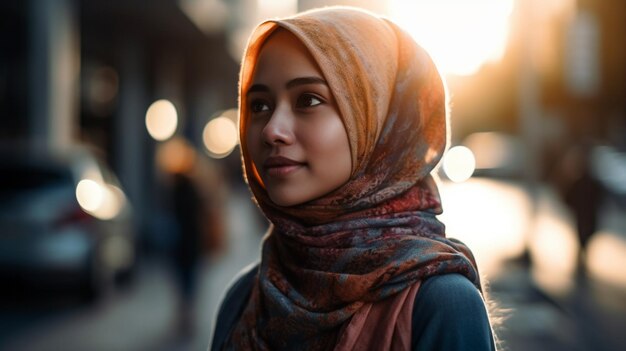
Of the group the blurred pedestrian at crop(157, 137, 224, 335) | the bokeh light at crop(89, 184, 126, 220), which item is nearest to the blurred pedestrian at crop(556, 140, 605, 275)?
the blurred pedestrian at crop(157, 137, 224, 335)

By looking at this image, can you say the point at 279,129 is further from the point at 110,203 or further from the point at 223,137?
the point at 223,137

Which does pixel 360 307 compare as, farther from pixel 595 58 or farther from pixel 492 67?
pixel 492 67

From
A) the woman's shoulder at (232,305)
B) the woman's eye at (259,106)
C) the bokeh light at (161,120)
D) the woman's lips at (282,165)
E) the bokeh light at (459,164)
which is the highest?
the woman's eye at (259,106)

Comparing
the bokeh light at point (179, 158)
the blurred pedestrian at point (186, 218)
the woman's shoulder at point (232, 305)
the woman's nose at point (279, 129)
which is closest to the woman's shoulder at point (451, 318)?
the woman's nose at point (279, 129)

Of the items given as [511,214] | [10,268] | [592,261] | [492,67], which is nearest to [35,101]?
[10,268]

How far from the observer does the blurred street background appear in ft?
26.3

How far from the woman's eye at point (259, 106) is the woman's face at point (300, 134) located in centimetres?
6

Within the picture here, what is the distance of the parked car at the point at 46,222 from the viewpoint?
344 inches

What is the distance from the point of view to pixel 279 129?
180 cm

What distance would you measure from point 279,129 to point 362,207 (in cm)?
24

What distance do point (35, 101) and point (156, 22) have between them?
533 centimetres

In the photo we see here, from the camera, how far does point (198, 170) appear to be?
8.65 metres

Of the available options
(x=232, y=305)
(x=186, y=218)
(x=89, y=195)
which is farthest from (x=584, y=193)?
(x=232, y=305)

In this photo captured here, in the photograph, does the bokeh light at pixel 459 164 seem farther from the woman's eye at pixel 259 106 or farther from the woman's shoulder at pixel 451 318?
the woman's shoulder at pixel 451 318
